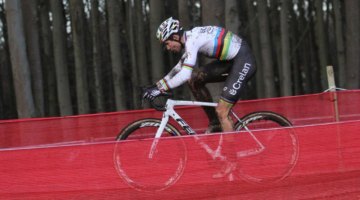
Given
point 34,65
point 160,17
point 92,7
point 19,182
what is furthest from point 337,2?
point 19,182

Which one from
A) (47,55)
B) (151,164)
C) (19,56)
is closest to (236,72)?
(151,164)

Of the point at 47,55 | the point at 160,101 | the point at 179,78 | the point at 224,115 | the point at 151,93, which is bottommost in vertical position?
the point at 47,55

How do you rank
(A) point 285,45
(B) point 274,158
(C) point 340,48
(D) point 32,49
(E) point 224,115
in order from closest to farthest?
(B) point 274,158
(E) point 224,115
(D) point 32,49
(A) point 285,45
(C) point 340,48

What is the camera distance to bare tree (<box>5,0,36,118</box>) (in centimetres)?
824

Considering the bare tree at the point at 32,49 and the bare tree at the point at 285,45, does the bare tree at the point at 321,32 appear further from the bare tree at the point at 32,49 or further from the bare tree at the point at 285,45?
the bare tree at the point at 32,49

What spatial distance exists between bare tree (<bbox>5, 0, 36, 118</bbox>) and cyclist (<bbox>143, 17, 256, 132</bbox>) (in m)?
3.79

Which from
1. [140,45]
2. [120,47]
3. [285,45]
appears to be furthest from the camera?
[140,45]

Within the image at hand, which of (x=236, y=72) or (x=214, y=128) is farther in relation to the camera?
(x=214, y=128)

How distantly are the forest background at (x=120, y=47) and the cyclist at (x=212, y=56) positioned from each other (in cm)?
211

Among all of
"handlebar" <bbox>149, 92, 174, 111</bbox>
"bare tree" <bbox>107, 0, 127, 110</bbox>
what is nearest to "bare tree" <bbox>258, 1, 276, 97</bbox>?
"bare tree" <bbox>107, 0, 127, 110</bbox>

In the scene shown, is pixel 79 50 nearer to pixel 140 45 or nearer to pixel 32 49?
pixel 32 49

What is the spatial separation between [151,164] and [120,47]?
9637mm

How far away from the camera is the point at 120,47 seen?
1375 centimetres

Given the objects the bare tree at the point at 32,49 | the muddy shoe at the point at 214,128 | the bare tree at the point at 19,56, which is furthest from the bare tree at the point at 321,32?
the muddy shoe at the point at 214,128
